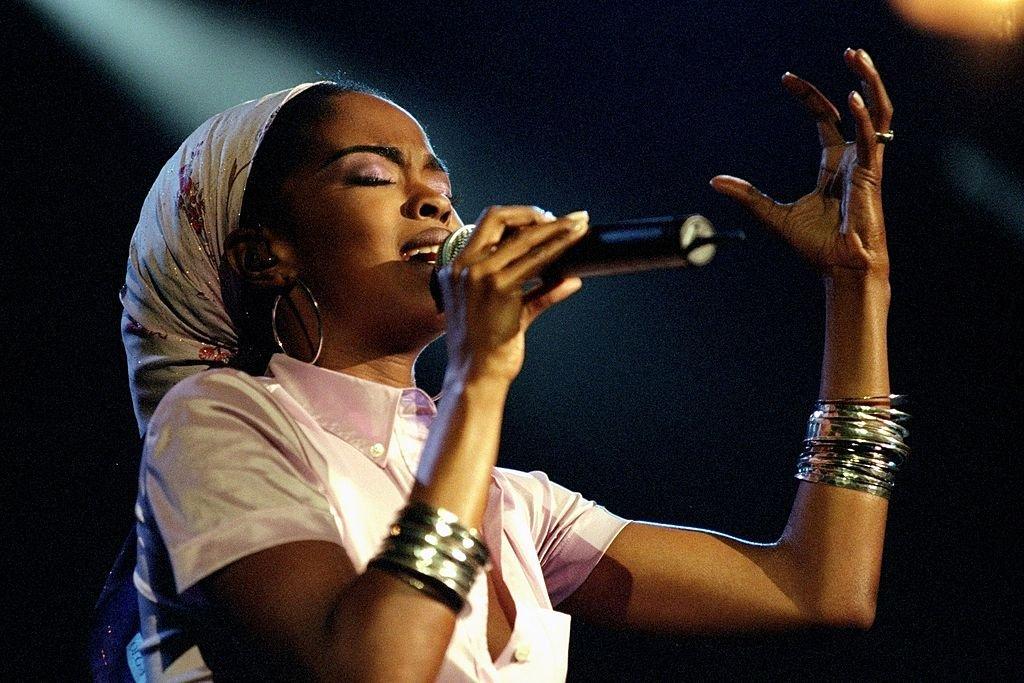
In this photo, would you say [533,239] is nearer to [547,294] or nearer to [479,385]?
[547,294]

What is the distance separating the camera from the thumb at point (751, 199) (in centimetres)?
164

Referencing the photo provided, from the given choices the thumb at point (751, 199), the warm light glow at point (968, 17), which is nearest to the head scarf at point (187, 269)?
Result: the thumb at point (751, 199)

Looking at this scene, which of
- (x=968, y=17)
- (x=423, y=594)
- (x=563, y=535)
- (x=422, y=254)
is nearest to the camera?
(x=423, y=594)

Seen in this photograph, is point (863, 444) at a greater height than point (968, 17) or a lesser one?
lesser

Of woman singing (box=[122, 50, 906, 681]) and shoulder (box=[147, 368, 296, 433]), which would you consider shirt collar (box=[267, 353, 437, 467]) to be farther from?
shoulder (box=[147, 368, 296, 433])

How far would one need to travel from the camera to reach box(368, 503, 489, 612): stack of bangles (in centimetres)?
100

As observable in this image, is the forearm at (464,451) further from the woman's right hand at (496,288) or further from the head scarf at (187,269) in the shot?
the head scarf at (187,269)

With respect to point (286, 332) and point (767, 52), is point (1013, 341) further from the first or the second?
point (286, 332)

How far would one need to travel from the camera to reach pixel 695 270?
2711mm

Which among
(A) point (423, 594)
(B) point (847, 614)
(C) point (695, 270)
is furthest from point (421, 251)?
(C) point (695, 270)

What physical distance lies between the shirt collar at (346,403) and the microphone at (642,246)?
0.34 metres

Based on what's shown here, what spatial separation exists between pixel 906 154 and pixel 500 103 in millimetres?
1090

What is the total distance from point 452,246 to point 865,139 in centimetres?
66

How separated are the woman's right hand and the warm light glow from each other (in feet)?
6.24
